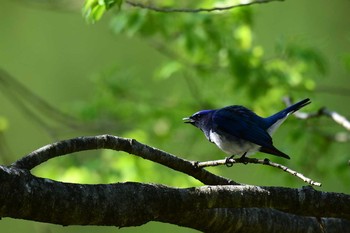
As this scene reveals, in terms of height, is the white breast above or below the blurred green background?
below

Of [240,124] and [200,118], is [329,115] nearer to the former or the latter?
[240,124]

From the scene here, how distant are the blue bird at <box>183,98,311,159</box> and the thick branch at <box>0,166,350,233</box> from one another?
4.77 feet

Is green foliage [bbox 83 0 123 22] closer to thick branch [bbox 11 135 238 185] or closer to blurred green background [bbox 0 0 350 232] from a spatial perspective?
blurred green background [bbox 0 0 350 232]

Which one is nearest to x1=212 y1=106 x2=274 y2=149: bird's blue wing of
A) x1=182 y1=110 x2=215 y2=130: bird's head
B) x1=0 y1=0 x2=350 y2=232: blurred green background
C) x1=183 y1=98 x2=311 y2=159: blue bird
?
x1=183 y1=98 x2=311 y2=159: blue bird

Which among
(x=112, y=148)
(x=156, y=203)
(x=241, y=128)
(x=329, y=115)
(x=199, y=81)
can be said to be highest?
(x=199, y=81)

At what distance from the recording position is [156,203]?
2832mm

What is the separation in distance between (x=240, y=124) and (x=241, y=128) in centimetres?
5

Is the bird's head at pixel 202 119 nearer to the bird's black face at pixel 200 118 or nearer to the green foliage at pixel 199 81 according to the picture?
the bird's black face at pixel 200 118

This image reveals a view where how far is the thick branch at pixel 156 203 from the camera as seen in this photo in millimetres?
2523

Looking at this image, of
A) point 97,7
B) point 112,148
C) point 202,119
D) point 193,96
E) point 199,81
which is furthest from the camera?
point 199,81

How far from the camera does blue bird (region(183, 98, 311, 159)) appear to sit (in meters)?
5.09

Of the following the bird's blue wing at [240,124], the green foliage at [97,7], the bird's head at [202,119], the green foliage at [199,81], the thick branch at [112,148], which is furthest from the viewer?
the green foliage at [199,81]

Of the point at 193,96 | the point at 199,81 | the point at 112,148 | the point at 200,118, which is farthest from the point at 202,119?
the point at 112,148

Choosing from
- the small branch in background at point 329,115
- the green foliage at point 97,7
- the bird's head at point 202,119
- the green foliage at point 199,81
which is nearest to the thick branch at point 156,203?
the green foliage at point 97,7
